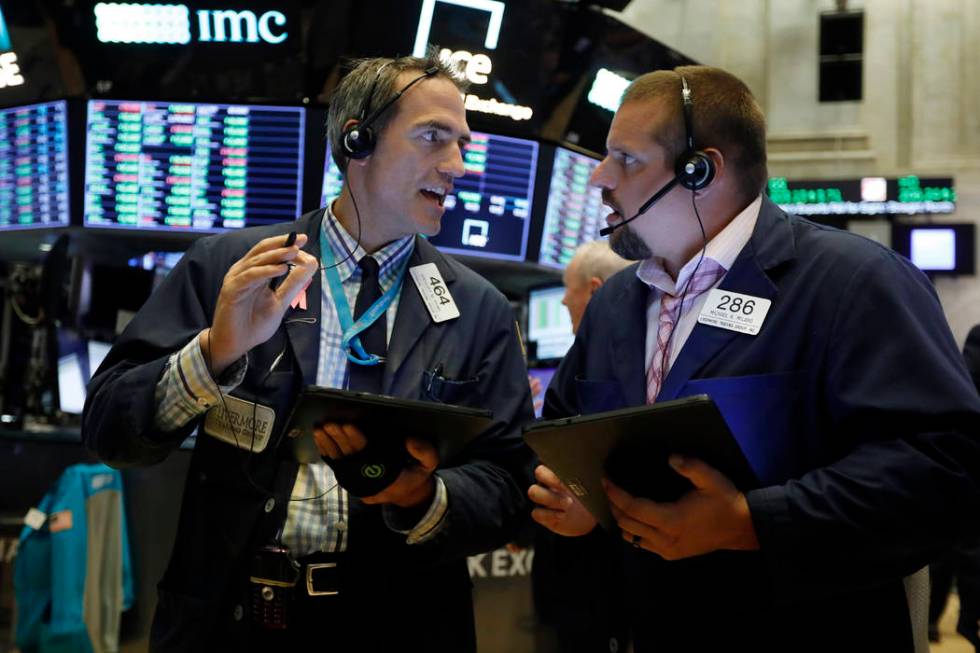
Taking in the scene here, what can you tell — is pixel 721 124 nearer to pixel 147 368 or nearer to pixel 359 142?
pixel 359 142

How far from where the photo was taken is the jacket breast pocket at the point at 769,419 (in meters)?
1.66

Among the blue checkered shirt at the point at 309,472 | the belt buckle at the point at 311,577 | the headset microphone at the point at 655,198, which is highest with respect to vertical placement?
the headset microphone at the point at 655,198

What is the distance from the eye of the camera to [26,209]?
527 cm

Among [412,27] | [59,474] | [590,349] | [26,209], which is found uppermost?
[412,27]

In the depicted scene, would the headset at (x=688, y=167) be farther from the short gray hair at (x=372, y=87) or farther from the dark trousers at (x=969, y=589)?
the dark trousers at (x=969, y=589)

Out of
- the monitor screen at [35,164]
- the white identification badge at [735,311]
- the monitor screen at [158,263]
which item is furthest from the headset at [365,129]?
the monitor screen at [158,263]

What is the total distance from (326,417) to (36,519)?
106 inches

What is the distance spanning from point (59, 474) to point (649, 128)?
300 centimetres

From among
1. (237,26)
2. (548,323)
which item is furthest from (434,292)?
(548,323)

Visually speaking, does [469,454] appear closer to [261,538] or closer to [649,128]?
[261,538]

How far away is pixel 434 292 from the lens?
2.13m

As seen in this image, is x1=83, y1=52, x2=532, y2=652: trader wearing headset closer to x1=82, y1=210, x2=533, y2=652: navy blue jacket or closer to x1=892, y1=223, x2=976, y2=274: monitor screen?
x1=82, y1=210, x2=533, y2=652: navy blue jacket

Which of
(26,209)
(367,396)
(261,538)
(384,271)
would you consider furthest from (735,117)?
(26,209)

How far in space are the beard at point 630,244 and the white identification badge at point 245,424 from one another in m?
0.76
